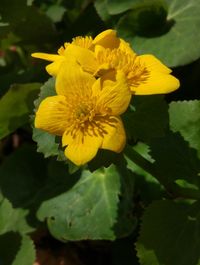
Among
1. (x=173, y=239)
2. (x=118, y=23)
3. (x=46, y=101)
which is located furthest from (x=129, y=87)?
(x=118, y=23)

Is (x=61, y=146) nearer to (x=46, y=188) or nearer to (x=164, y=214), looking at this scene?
(x=164, y=214)

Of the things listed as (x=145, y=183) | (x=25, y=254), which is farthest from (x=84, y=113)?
(x=25, y=254)

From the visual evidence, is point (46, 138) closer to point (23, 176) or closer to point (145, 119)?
point (145, 119)

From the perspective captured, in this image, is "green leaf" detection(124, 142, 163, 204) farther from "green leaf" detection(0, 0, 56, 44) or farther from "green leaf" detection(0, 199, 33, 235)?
"green leaf" detection(0, 0, 56, 44)

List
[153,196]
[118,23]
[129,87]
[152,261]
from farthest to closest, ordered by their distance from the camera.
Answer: [118,23], [153,196], [152,261], [129,87]

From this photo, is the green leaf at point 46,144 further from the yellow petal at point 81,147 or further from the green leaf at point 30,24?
the green leaf at point 30,24

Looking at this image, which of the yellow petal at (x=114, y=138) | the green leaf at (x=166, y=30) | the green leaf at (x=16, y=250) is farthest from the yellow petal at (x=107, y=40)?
the green leaf at (x=16, y=250)

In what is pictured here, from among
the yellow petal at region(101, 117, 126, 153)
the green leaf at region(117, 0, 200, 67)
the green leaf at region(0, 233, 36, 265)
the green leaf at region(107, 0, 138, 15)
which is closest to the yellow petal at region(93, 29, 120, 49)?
the yellow petal at region(101, 117, 126, 153)
